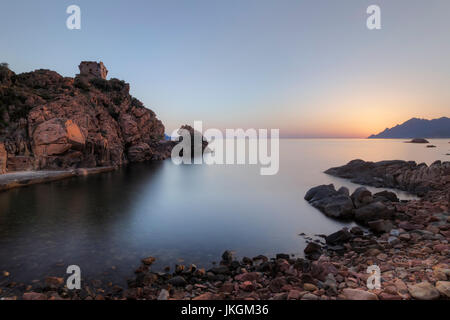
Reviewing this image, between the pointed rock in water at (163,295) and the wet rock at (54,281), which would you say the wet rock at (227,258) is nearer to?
the pointed rock in water at (163,295)

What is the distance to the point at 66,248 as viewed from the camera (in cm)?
1061

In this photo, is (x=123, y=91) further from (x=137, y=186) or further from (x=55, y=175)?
(x=137, y=186)

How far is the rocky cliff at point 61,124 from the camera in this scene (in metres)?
31.1

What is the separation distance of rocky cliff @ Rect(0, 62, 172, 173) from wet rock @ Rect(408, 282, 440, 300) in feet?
124

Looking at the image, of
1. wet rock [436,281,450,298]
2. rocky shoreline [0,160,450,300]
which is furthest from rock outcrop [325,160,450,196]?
wet rock [436,281,450,298]

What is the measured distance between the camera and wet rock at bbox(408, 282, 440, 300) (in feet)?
16.3

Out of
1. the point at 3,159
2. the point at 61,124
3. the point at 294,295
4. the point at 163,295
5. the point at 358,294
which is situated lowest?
the point at 163,295

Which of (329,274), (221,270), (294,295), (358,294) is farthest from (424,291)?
(221,270)

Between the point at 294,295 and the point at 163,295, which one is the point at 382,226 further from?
the point at 163,295

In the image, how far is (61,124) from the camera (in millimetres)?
33125

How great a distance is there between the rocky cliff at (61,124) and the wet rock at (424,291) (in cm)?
3793

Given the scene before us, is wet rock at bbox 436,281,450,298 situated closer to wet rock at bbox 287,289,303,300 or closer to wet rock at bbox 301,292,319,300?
wet rock at bbox 301,292,319,300

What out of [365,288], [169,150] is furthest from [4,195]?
[169,150]

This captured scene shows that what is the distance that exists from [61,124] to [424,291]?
4201 centimetres
